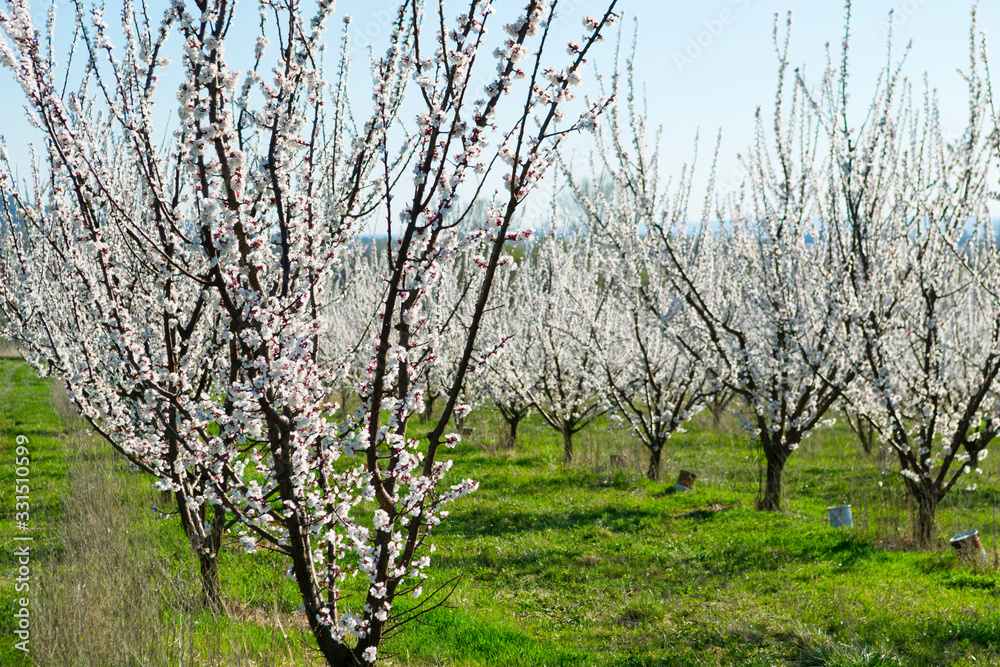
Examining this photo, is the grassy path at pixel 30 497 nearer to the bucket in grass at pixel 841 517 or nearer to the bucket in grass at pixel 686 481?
the bucket in grass at pixel 686 481

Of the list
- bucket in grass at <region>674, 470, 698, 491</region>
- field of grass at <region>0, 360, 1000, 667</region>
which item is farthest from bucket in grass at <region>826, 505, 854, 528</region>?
bucket in grass at <region>674, 470, 698, 491</region>

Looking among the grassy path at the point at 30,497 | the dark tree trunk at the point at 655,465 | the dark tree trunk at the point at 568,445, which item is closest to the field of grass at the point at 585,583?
the grassy path at the point at 30,497

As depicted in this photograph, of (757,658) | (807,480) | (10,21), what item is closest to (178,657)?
(10,21)

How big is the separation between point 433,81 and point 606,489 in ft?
24.7

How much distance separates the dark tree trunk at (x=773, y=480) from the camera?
25.1 feet

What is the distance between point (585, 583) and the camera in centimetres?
605

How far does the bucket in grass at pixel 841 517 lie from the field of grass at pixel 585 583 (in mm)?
172

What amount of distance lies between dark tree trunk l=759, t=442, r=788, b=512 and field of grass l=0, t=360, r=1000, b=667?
0.70 ft

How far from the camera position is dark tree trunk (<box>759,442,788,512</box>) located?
25.1 feet

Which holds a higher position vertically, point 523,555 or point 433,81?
point 433,81

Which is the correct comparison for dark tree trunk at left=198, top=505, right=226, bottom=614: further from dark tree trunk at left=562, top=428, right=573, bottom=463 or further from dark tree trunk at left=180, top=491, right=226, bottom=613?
dark tree trunk at left=562, top=428, right=573, bottom=463

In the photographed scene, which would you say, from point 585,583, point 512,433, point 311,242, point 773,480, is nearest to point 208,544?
point 311,242

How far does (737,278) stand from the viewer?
8914 mm

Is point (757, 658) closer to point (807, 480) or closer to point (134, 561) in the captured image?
point (134, 561)
